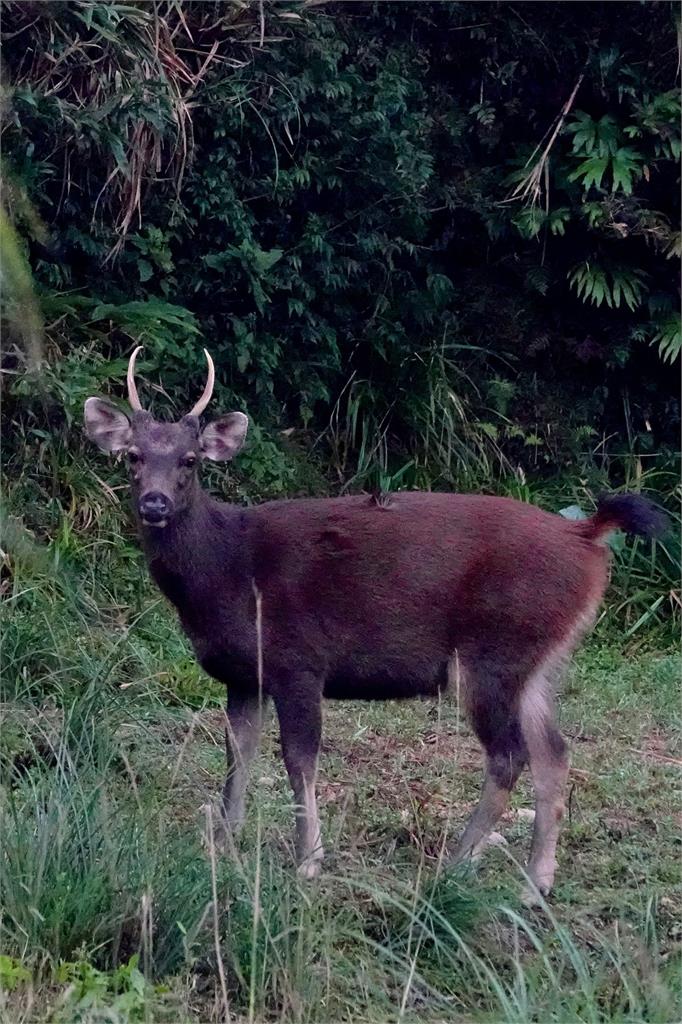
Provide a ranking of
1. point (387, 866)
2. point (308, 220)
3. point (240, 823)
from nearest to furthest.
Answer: point (387, 866) < point (240, 823) < point (308, 220)

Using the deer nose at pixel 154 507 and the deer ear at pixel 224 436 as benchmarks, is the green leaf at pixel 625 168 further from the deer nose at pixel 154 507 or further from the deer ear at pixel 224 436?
the deer nose at pixel 154 507

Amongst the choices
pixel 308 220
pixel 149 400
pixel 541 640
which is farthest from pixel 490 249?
pixel 541 640

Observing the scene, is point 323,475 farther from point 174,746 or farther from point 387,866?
point 387,866

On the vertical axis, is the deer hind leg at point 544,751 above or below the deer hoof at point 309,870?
below

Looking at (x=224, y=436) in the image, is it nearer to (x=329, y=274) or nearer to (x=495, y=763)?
(x=495, y=763)

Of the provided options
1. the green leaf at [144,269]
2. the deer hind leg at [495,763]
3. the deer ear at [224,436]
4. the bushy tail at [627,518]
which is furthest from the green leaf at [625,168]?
the deer hind leg at [495,763]

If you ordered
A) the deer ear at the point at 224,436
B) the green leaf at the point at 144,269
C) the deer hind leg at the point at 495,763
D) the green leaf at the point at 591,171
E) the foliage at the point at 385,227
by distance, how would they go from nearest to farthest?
1. the deer hind leg at the point at 495,763
2. the deer ear at the point at 224,436
3. the foliage at the point at 385,227
4. the green leaf at the point at 144,269
5. the green leaf at the point at 591,171

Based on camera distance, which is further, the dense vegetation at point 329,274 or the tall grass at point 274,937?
the dense vegetation at point 329,274

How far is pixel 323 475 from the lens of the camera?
32.1 feet

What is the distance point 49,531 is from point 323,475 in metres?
2.30

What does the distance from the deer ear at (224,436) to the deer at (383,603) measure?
12cm

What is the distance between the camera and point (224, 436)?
6180mm

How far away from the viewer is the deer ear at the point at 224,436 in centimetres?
612

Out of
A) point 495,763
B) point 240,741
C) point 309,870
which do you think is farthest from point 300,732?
point 309,870
